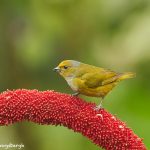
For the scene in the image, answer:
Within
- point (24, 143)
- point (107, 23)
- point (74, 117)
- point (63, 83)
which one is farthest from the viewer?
point (63, 83)

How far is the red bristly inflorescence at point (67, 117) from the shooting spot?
5227 millimetres

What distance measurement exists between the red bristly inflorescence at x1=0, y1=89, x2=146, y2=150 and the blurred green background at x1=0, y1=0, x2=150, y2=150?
7.16 feet

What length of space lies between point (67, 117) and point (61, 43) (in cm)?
416

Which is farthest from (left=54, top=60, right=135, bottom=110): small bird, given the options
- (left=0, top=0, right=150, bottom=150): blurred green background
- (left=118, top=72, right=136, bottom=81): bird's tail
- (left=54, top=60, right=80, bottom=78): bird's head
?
(left=0, top=0, right=150, bottom=150): blurred green background

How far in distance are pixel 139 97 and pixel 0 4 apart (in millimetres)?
2654

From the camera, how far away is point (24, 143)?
769 cm

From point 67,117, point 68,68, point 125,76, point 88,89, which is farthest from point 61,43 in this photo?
point 67,117

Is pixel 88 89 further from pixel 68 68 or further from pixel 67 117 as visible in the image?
pixel 67 117

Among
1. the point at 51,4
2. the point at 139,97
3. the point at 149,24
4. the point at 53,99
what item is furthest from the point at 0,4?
the point at 53,99

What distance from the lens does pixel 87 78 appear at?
257 inches

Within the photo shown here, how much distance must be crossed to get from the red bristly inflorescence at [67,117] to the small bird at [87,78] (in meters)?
1.05

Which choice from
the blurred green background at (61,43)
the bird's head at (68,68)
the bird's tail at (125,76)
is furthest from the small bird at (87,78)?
the blurred green background at (61,43)

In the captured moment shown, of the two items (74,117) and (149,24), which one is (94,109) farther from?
(149,24)

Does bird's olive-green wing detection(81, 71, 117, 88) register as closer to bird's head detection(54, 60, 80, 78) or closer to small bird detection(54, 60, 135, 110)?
small bird detection(54, 60, 135, 110)
